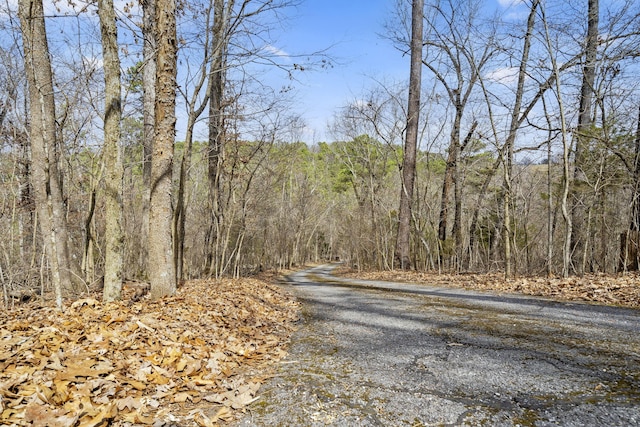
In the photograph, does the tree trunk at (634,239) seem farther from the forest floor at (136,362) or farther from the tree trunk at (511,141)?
the forest floor at (136,362)

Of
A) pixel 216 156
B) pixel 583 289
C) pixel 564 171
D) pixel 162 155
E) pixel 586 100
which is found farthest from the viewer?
pixel 216 156

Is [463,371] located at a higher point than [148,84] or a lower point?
lower

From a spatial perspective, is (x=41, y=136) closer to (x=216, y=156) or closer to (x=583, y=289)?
(x=216, y=156)

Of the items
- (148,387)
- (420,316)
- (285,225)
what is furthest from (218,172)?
(285,225)

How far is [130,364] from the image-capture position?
2.85 m

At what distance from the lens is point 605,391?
234cm

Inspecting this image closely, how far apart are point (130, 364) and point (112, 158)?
325 centimetres

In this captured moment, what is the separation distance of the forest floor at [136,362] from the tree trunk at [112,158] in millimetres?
485

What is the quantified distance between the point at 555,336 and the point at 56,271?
19.3ft

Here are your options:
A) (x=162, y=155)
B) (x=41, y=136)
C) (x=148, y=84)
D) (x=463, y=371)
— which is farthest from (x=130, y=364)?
(x=148, y=84)

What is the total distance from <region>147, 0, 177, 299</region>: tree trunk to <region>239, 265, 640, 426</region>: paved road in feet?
7.96

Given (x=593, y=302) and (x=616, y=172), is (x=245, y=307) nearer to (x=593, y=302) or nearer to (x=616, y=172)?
(x=593, y=302)

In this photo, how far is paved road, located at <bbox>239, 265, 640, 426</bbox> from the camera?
2162mm

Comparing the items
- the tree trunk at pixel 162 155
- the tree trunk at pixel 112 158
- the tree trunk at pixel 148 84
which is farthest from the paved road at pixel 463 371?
the tree trunk at pixel 148 84
